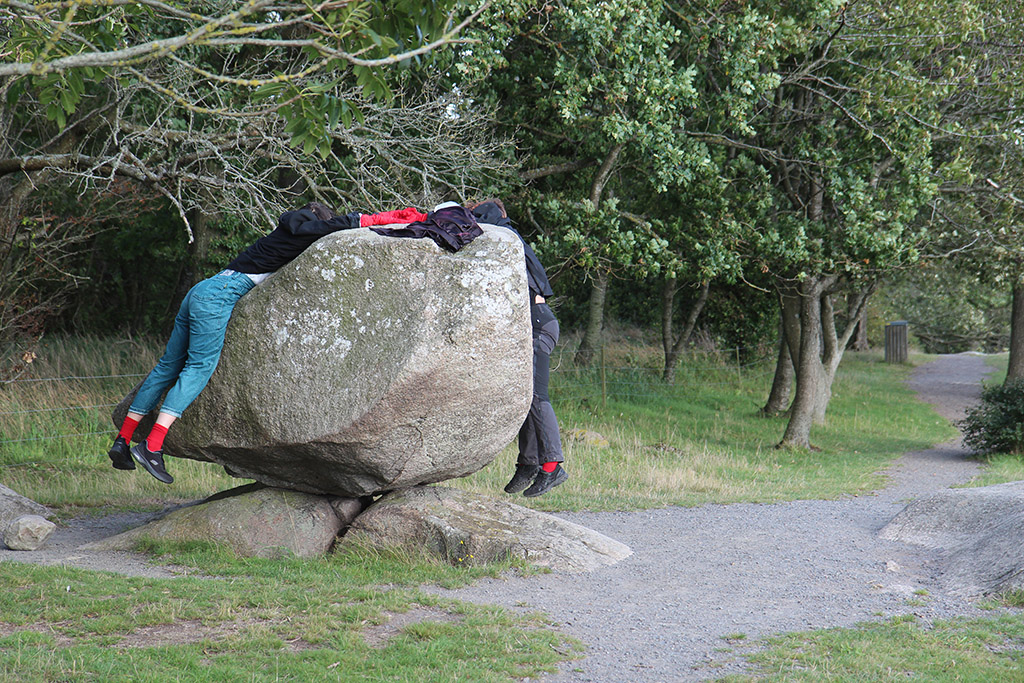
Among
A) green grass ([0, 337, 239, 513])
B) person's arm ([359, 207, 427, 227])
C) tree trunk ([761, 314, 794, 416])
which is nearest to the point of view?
person's arm ([359, 207, 427, 227])

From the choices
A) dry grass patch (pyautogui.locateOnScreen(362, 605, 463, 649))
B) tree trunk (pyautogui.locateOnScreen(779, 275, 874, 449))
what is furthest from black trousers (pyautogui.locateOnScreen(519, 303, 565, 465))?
tree trunk (pyautogui.locateOnScreen(779, 275, 874, 449))

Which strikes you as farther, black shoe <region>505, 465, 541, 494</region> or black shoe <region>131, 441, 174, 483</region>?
black shoe <region>505, 465, 541, 494</region>

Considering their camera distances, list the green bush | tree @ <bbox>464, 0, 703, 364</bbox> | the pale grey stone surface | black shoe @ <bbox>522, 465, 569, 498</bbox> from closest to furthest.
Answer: the pale grey stone surface → black shoe @ <bbox>522, 465, 569, 498</bbox> → tree @ <bbox>464, 0, 703, 364</bbox> → the green bush

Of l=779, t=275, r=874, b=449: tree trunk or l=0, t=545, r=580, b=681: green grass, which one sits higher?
l=779, t=275, r=874, b=449: tree trunk

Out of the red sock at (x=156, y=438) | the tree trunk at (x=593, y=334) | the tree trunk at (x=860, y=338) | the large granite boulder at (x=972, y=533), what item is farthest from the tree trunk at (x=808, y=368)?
→ the tree trunk at (x=860, y=338)

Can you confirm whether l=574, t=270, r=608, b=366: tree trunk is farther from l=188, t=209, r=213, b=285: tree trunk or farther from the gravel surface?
the gravel surface

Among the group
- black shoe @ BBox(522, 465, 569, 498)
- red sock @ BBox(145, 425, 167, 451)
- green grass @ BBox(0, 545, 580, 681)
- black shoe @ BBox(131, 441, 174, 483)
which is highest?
red sock @ BBox(145, 425, 167, 451)

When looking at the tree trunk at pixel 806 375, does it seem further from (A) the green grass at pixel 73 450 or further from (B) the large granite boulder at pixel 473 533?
(A) the green grass at pixel 73 450

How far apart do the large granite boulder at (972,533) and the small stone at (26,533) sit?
749 cm

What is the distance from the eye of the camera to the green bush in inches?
585

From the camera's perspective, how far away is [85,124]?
1258 cm

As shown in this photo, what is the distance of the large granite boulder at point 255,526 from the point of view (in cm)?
740

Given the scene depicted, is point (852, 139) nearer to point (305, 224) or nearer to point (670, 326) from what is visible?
point (670, 326)

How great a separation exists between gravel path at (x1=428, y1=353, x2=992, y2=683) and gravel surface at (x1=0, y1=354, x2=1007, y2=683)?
0.4 inches
